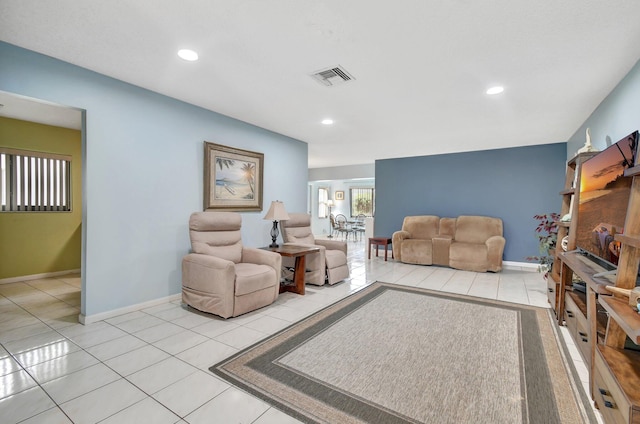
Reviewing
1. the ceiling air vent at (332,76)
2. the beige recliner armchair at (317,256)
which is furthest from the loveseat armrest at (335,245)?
the ceiling air vent at (332,76)

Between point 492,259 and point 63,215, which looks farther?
point 492,259

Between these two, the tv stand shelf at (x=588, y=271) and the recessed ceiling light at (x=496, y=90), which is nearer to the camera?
the tv stand shelf at (x=588, y=271)

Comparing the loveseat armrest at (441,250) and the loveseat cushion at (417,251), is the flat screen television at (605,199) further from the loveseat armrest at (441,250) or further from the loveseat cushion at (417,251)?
the loveseat cushion at (417,251)

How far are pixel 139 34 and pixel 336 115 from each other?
235cm

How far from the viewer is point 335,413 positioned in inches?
62.0

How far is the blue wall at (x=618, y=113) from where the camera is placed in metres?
2.29

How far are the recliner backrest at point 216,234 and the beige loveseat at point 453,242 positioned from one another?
3.49 meters

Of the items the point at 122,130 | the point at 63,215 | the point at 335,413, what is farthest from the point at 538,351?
the point at 63,215

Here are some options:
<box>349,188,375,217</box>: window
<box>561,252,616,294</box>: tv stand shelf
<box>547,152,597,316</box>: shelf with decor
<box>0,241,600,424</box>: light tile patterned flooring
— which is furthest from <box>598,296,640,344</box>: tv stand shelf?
<box>349,188,375,217</box>: window

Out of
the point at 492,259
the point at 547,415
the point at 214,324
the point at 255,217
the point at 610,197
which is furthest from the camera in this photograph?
the point at 492,259

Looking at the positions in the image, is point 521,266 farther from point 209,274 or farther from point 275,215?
point 209,274

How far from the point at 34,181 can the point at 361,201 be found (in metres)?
9.48

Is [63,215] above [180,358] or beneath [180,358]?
above

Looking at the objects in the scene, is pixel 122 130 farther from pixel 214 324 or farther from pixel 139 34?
pixel 214 324
